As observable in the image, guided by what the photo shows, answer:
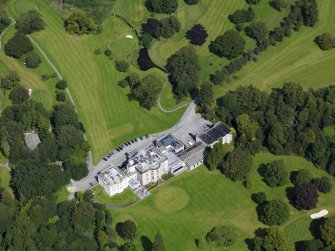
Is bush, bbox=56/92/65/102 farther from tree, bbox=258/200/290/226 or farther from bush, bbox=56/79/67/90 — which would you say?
tree, bbox=258/200/290/226

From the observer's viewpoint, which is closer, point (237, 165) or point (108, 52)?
point (237, 165)

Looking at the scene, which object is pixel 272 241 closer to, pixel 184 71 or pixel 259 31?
pixel 184 71

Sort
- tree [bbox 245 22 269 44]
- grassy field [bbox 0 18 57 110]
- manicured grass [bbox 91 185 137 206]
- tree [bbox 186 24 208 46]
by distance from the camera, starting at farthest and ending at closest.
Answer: tree [bbox 186 24 208 46] → tree [bbox 245 22 269 44] → grassy field [bbox 0 18 57 110] → manicured grass [bbox 91 185 137 206]

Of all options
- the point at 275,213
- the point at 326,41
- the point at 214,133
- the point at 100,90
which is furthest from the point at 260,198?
the point at 326,41

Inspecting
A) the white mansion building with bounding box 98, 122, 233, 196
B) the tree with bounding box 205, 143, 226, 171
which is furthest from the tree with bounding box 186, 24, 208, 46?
the tree with bounding box 205, 143, 226, 171

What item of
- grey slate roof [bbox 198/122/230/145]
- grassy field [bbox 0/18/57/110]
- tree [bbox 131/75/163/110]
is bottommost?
grassy field [bbox 0/18/57/110]

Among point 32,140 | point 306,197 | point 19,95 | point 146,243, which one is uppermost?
point 306,197
